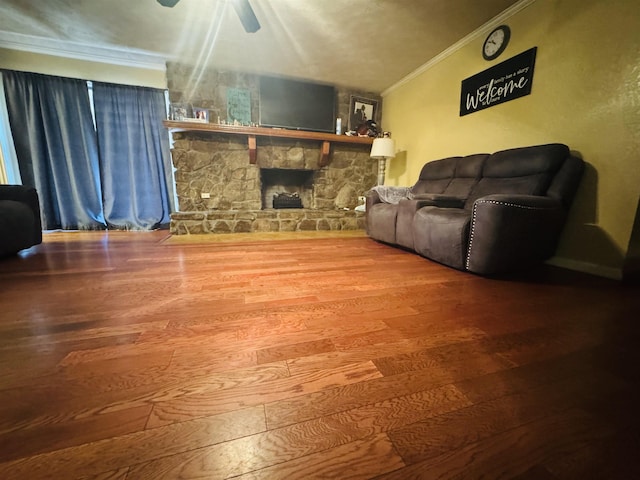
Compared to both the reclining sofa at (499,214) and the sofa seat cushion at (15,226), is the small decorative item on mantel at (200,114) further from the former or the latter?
the reclining sofa at (499,214)

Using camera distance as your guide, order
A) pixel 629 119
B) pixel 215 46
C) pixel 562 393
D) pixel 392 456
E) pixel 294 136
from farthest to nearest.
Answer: pixel 294 136
pixel 215 46
pixel 629 119
pixel 562 393
pixel 392 456

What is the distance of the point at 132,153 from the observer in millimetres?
3217

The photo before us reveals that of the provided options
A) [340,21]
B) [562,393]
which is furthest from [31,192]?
[562,393]

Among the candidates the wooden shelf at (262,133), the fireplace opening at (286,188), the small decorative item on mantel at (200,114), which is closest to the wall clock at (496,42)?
the wooden shelf at (262,133)

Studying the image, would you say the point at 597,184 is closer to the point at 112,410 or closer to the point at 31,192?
the point at 112,410

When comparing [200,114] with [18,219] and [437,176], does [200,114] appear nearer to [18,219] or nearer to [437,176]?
[18,219]

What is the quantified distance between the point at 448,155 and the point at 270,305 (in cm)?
276

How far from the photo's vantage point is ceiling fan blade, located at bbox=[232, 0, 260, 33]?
1.77 metres

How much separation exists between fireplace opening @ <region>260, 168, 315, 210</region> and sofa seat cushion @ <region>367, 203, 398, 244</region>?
4.96ft

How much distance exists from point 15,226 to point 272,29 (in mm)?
2822

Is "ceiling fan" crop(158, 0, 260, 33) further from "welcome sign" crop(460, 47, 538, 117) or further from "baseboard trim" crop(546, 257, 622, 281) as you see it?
"baseboard trim" crop(546, 257, 622, 281)

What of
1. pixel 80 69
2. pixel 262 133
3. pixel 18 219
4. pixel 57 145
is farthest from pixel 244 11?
pixel 57 145

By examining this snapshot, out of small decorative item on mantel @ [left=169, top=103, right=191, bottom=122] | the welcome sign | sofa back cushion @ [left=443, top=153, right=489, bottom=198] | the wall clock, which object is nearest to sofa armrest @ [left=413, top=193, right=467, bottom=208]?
sofa back cushion @ [left=443, top=153, right=489, bottom=198]

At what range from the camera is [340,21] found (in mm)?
2262
